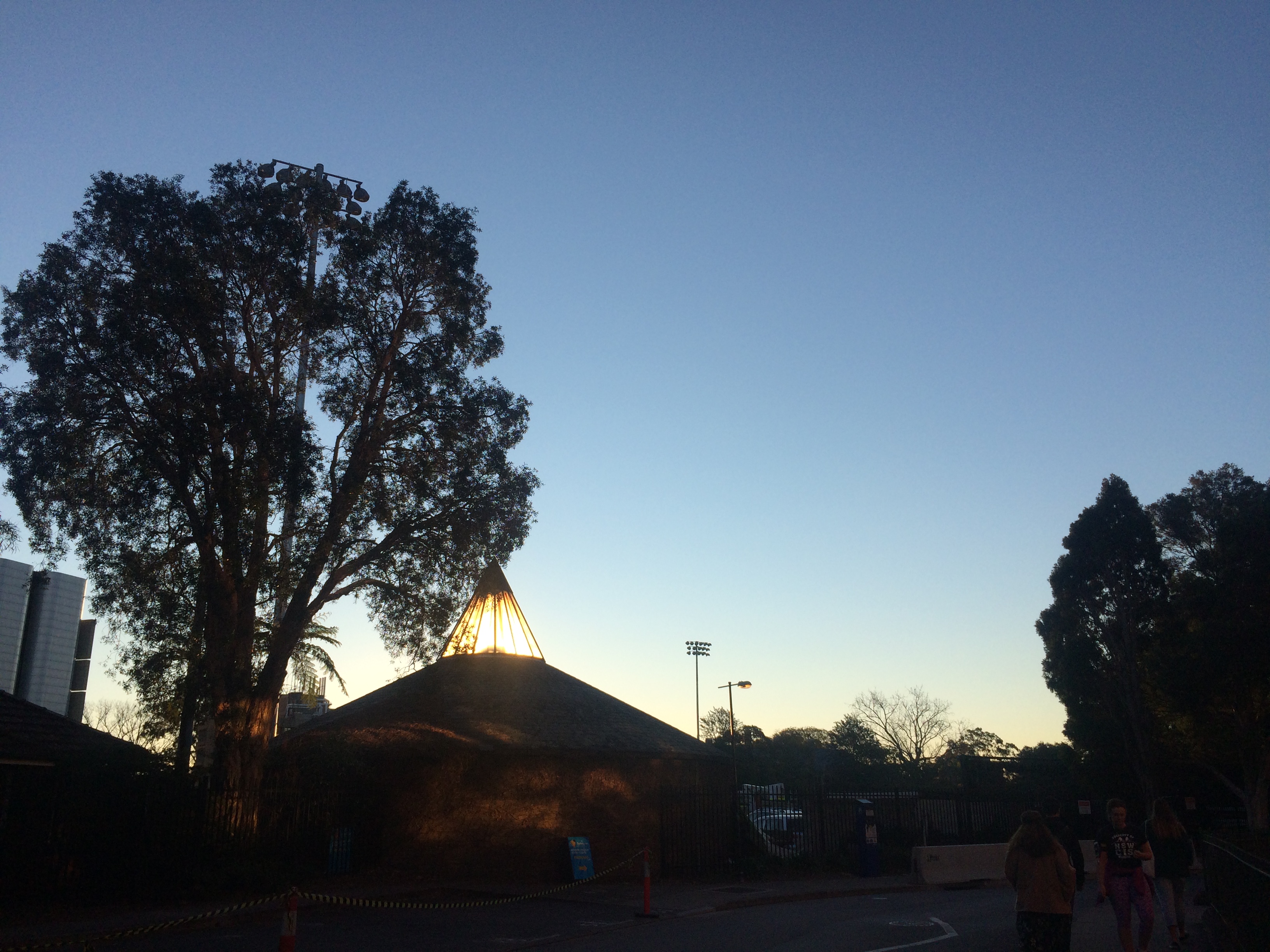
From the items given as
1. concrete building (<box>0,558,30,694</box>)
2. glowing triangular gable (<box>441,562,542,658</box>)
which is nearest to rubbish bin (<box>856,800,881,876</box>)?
glowing triangular gable (<box>441,562,542,658</box>)

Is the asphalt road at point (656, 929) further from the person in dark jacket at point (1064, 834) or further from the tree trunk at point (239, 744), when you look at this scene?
the tree trunk at point (239, 744)

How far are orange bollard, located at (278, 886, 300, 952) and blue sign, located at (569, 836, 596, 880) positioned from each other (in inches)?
595

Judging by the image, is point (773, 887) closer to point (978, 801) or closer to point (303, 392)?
point (978, 801)

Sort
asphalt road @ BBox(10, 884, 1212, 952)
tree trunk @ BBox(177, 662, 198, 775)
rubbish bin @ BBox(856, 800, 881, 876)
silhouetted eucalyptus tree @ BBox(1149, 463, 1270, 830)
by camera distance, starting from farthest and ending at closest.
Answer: silhouetted eucalyptus tree @ BBox(1149, 463, 1270, 830) → rubbish bin @ BBox(856, 800, 881, 876) → tree trunk @ BBox(177, 662, 198, 775) → asphalt road @ BBox(10, 884, 1212, 952)

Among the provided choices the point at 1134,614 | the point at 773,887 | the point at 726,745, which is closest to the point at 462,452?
the point at 773,887

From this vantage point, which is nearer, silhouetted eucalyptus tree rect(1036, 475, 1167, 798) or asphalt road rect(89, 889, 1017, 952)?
asphalt road rect(89, 889, 1017, 952)

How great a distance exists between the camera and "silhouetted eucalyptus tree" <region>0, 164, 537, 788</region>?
722 inches

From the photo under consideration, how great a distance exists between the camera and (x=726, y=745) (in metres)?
100

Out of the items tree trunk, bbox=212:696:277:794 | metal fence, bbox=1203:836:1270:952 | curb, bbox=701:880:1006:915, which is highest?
tree trunk, bbox=212:696:277:794

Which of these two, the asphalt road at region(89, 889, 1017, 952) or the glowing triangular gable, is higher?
the glowing triangular gable

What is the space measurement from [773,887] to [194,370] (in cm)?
1737

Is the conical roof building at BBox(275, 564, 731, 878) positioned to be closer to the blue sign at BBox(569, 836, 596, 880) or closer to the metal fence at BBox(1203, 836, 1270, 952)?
the blue sign at BBox(569, 836, 596, 880)

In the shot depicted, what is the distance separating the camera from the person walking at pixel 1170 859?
10.5 metres

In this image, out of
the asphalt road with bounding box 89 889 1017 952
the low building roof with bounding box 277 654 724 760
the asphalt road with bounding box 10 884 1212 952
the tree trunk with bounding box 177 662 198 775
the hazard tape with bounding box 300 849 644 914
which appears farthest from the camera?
the low building roof with bounding box 277 654 724 760
